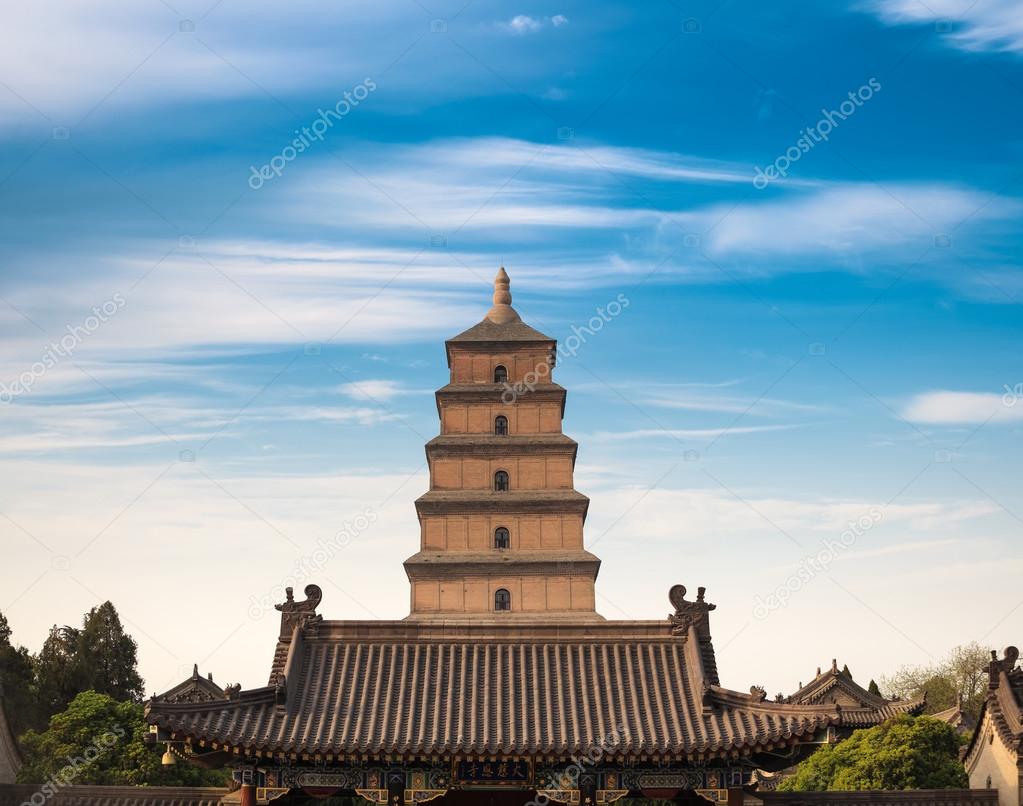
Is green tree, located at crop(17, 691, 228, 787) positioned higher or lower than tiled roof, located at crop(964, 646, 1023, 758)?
higher

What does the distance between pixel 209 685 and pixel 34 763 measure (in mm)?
11137

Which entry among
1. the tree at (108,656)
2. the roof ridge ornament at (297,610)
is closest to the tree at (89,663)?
the tree at (108,656)

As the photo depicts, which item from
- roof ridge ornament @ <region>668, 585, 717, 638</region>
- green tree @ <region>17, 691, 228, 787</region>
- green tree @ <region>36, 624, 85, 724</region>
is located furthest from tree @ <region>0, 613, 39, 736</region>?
roof ridge ornament @ <region>668, 585, 717, 638</region>

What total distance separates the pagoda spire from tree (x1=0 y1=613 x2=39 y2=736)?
2690 cm

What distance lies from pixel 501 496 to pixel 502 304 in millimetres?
9941

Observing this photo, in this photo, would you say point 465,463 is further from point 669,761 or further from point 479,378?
point 669,761

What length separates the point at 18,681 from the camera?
5869cm

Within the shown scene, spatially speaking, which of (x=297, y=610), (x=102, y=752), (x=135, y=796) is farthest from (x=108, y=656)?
(x=297, y=610)

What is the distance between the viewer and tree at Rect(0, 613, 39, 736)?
57719mm

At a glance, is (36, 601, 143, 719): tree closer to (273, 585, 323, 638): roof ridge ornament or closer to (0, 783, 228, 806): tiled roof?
(0, 783, 228, 806): tiled roof

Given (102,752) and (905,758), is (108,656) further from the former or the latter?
(905,758)

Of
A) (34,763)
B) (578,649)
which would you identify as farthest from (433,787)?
(34,763)

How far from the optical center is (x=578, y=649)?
2170 cm

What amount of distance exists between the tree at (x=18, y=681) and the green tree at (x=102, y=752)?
11.0 metres
